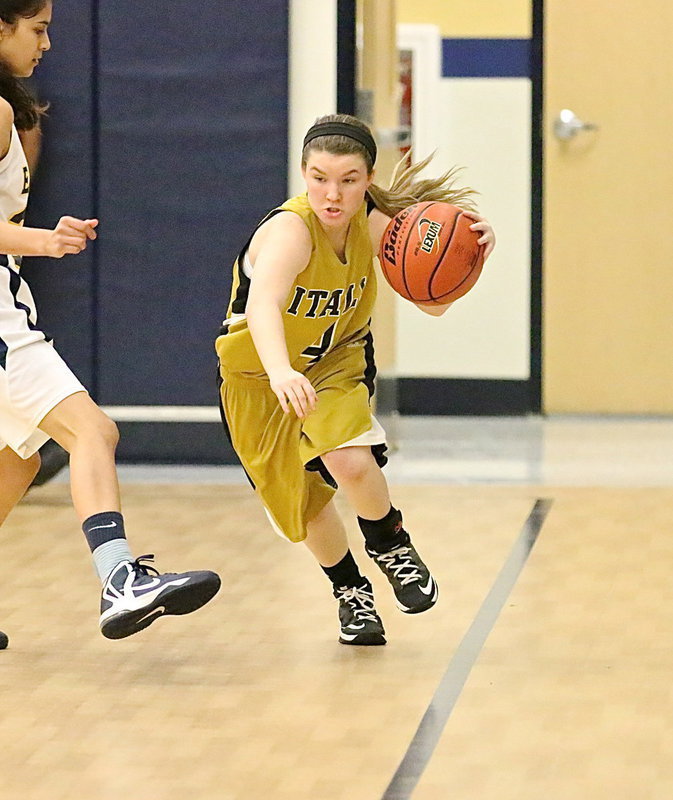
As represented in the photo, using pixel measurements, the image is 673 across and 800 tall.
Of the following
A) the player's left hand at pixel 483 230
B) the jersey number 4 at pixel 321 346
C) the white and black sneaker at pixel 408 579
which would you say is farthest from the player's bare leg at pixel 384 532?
the player's left hand at pixel 483 230

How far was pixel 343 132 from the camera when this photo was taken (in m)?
2.86

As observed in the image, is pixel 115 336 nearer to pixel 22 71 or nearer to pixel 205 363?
pixel 205 363

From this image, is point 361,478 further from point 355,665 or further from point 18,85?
point 18,85

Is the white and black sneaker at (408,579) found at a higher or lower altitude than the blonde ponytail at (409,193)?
lower

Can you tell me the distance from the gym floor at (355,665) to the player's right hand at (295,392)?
0.49 meters

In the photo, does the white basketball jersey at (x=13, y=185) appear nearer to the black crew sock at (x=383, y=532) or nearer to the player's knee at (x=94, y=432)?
the player's knee at (x=94, y=432)

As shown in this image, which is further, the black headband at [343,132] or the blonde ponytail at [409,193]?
the blonde ponytail at [409,193]

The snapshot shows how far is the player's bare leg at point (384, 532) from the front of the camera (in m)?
2.88

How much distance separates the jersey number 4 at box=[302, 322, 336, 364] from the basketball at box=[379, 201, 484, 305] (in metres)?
0.16

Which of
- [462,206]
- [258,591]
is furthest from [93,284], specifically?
[462,206]

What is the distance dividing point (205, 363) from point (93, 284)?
459 mm

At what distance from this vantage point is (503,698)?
104 inches

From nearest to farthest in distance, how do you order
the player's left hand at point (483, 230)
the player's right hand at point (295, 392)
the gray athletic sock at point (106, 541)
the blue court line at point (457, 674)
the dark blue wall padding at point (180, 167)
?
the blue court line at point (457, 674)
the player's right hand at point (295, 392)
the gray athletic sock at point (106, 541)
the player's left hand at point (483, 230)
the dark blue wall padding at point (180, 167)

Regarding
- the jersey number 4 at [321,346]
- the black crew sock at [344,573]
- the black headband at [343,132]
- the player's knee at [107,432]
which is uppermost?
the black headband at [343,132]
